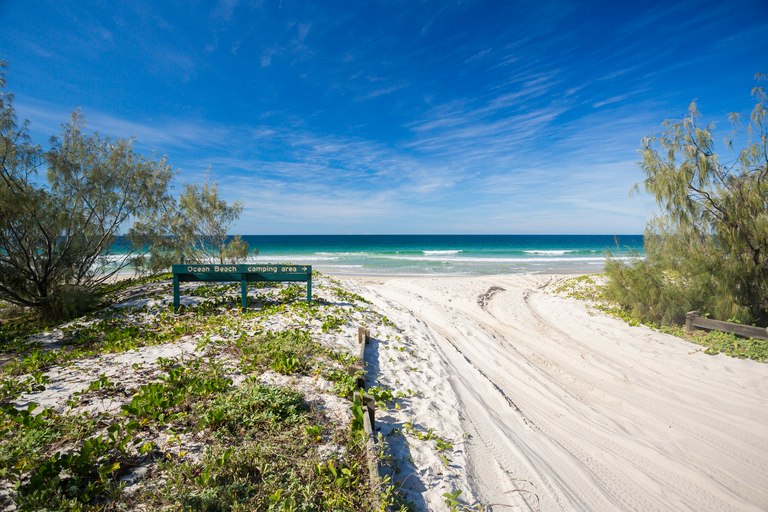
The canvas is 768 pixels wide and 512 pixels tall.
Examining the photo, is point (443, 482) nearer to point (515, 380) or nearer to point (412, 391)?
point (412, 391)

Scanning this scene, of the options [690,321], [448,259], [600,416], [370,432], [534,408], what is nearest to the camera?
[370,432]

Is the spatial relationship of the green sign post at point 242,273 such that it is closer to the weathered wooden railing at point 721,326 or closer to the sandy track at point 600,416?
the sandy track at point 600,416

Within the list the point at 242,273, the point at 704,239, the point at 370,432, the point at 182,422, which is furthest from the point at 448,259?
the point at 182,422

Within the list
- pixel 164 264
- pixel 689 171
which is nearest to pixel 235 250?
pixel 164 264

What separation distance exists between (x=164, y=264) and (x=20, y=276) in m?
4.60

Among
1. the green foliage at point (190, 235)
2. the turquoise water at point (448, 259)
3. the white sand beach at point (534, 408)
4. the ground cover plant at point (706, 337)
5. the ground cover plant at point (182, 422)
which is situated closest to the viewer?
the ground cover plant at point (182, 422)

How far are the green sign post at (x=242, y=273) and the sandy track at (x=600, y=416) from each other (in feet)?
10.1

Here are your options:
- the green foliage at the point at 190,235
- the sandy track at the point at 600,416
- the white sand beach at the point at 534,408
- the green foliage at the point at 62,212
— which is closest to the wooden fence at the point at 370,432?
the white sand beach at the point at 534,408

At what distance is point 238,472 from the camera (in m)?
2.54

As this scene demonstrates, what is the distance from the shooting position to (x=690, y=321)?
776cm

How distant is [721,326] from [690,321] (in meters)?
0.55

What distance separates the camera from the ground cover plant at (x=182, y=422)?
2301mm

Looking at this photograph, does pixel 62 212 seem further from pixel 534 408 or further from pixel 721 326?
pixel 721 326

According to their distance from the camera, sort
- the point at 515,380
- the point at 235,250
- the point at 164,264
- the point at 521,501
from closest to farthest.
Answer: the point at 521,501 < the point at 515,380 < the point at 164,264 < the point at 235,250
